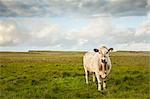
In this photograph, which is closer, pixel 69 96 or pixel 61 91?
pixel 69 96

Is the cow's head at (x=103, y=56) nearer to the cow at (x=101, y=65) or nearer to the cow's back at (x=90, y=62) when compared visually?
the cow at (x=101, y=65)

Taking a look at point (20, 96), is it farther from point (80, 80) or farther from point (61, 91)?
point (80, 80)

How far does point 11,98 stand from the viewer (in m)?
12.8

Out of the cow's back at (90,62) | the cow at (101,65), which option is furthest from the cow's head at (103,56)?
the cow's back at (90,62)

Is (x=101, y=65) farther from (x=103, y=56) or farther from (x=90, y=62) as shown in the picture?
(x=90, y=62)

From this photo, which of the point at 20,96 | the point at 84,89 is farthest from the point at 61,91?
the point at 20,96

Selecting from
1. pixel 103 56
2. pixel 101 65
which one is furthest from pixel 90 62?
pixel 103 56

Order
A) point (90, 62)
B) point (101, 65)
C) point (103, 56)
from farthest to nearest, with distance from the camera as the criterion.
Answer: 1. point (90, 62)
2. point (101, 65)
3. point (103, 56)

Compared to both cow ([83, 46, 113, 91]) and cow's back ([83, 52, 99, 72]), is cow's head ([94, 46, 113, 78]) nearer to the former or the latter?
cow ([83, 46, 113, 91])

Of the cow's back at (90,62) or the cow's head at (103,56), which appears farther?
the cow's back at (90,62)

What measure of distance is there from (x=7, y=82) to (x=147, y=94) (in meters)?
8.99

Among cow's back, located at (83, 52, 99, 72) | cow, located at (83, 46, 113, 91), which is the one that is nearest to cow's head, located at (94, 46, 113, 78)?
cow, located at (83, 46, 113, 91)

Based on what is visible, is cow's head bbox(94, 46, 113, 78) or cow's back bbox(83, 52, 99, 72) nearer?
cow's head bbox(94, 46, 113, 78)

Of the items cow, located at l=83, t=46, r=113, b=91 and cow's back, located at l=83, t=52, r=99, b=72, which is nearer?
cow, located at l=83, t=46, r=113, b=91
